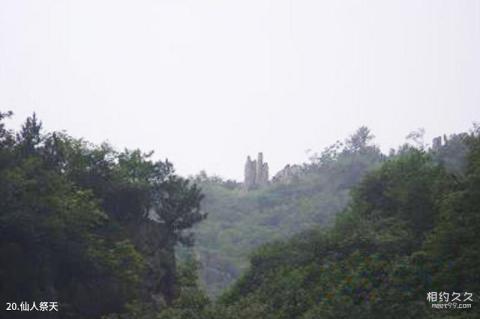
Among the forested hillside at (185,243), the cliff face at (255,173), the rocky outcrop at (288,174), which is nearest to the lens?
the forested hillside at (185,243)

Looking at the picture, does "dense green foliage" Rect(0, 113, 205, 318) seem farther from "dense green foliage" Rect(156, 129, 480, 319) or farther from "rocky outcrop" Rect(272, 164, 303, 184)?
"rocky outcrop" Rect(272, 164, 303, 184)

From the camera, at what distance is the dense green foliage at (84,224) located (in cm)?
1584

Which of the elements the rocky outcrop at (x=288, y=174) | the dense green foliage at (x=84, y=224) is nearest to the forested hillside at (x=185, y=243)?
the dense green foliage at (x=84, y=224)

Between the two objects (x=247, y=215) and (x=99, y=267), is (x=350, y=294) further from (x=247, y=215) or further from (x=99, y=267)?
(x=247, y=215)

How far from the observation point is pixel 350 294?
1728cm

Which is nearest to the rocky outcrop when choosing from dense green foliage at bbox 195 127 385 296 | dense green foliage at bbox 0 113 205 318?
dense green foliage at bbox 195 127 385 296

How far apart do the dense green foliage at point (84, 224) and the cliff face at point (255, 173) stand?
4525 centimetres

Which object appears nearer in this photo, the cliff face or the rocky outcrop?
the rocky outcrop

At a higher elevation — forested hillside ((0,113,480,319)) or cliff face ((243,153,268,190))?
cliff face ((243,153,268,190))

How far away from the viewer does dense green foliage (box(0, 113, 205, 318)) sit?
1584 centimetres

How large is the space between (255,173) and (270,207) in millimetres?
11421

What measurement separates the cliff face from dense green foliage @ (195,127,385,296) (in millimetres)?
1367

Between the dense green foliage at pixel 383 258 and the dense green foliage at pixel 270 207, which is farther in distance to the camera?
the dense green foliage at pixel 270 207

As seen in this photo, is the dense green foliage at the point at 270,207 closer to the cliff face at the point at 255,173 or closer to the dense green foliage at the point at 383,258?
the cliff face at the point at 255,173
